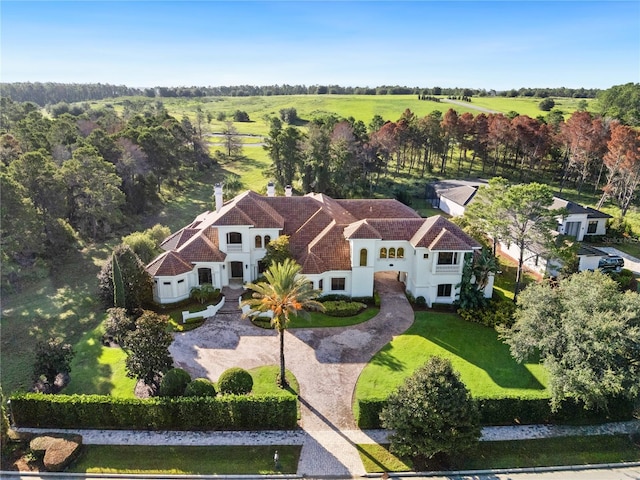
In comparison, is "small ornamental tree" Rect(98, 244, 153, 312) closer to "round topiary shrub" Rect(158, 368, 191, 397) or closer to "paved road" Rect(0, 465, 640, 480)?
"round topiary shrub" Rect(158, 368, 191, 397)

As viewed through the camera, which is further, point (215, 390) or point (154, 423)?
point (215, 390)

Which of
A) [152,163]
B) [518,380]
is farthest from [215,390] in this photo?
[152,163]

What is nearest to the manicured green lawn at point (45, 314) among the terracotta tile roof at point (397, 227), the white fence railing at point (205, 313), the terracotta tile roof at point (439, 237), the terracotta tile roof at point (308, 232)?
the white fence railing at point (205, 313)

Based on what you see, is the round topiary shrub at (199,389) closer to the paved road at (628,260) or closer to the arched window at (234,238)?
the arched window at (234,238)

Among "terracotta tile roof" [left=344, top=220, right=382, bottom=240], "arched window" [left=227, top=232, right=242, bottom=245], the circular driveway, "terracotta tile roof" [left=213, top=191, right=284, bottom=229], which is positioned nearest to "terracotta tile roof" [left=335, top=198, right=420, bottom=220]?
"terracotta tile roof" [left=344, top=220, right=382, bottom=240]

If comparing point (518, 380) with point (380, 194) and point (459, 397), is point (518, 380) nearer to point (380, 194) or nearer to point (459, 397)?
point (459, 397)
